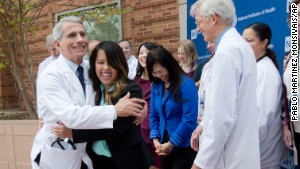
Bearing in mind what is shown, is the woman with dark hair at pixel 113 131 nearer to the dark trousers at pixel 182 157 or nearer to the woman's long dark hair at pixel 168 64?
the dark trousers at pixel 182 157

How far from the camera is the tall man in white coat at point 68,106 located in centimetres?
255

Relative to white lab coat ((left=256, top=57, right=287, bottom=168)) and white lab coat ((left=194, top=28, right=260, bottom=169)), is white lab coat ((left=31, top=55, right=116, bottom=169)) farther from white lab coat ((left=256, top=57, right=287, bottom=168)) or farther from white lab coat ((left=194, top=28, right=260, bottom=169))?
white lab coat ((left=256, top=57, right=287, bottom=168))

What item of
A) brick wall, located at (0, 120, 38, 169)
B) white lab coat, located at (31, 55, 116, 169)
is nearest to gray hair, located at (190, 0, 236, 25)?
white lab coat, located at (31, 55, 116, 169)

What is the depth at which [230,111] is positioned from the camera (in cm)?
240

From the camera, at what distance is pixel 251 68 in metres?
2.49

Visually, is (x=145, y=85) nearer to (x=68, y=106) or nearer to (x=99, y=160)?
(x=99, y=160)

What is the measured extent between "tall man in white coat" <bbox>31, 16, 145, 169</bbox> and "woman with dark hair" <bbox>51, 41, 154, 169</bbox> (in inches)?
2.4

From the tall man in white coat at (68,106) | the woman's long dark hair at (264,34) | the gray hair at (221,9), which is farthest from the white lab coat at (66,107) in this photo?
the woman's long dark hair at (264,34)

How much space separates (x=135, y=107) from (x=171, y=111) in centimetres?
130

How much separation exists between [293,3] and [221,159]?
1.38 m

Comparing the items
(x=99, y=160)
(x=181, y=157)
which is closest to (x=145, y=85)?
→ (x=181, y=157)

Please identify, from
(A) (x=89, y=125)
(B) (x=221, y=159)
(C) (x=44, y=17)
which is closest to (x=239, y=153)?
(B) (x=221, y=159)

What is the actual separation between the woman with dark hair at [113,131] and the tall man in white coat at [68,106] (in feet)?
0.20

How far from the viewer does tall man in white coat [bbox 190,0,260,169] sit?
240 cm
